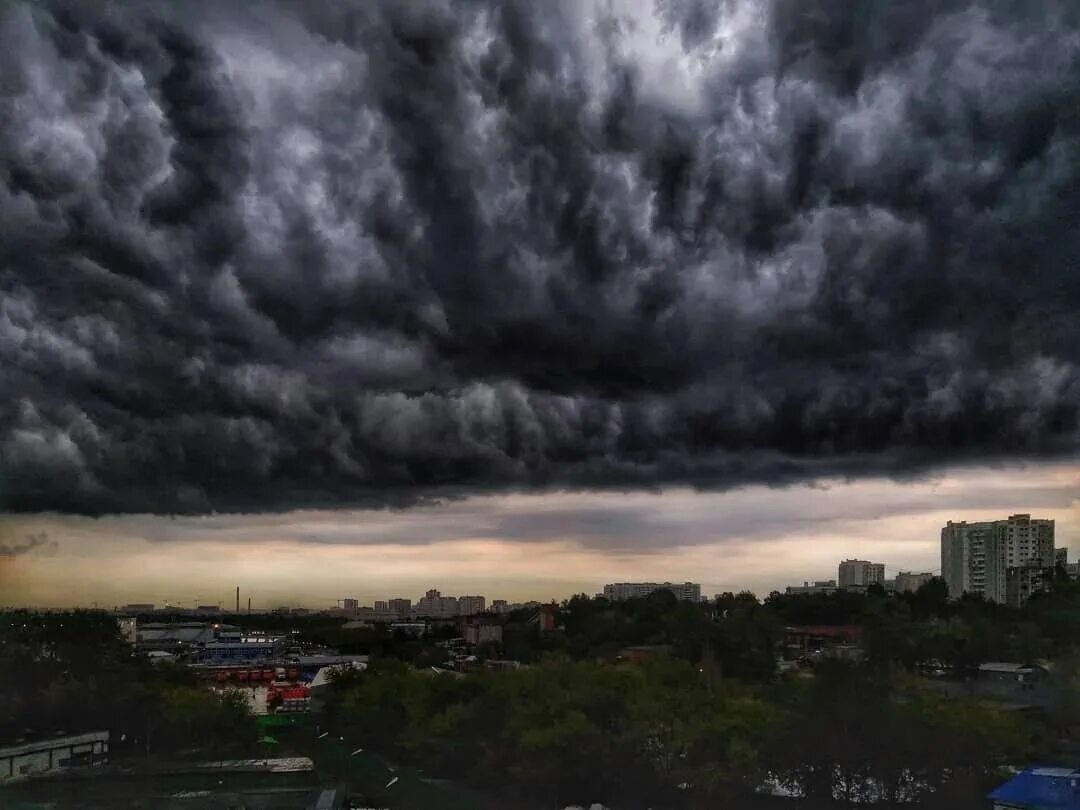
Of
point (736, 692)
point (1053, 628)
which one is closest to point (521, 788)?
point (736, 692)

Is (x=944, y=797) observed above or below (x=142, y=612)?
below

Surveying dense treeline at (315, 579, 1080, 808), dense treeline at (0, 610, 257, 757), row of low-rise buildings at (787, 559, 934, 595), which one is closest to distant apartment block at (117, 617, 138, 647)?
dense treeline at (0, 610, 257, 757)

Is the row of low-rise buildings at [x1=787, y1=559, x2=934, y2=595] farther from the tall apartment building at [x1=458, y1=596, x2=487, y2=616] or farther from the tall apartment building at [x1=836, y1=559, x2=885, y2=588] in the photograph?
the tall apartment building at [x1=458, y1=596, x2=487, y2=616]

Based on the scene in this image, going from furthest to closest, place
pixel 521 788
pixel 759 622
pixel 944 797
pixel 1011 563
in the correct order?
pixel 759 622, pixel 1011 563, pixel 521 788, pixel 944 797

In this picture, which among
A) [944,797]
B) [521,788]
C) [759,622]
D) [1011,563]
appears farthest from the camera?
[759,622]

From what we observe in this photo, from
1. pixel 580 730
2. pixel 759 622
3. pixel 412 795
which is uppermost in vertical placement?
pixel 759 622

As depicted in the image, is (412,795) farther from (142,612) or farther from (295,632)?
(142,612)
